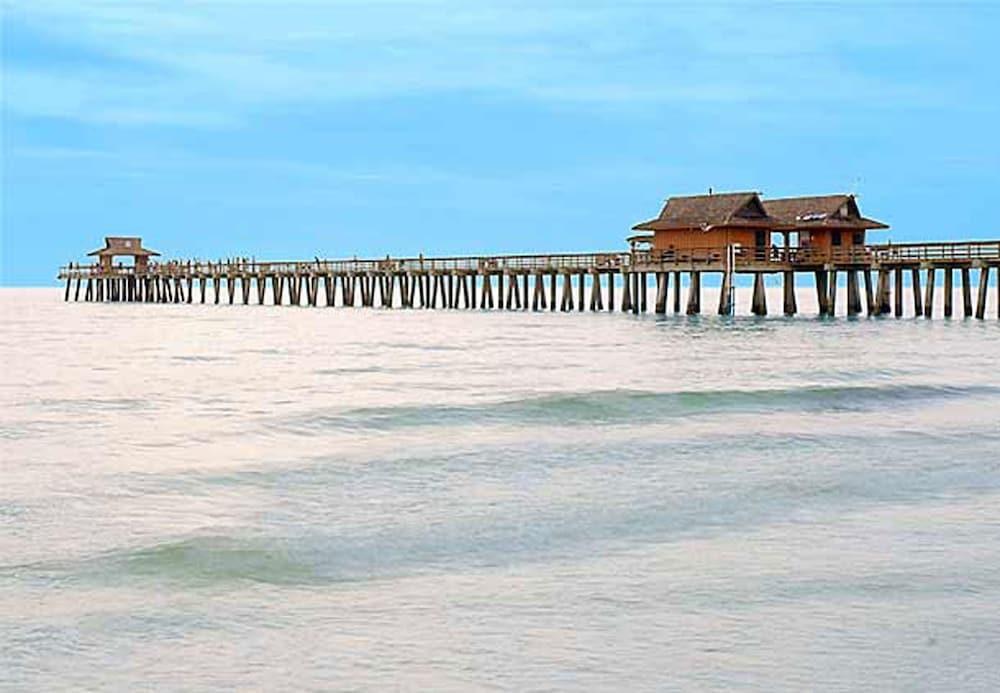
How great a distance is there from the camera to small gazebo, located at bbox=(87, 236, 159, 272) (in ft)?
273

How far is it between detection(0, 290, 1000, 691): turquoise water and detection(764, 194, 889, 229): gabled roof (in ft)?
75.0

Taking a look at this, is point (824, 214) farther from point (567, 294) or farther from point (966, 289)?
point (567, 294)

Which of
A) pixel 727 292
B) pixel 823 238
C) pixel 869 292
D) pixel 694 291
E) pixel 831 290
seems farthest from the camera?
pixel 694 291

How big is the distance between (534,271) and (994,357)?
89.4ft

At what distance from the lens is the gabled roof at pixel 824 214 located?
49.0 m

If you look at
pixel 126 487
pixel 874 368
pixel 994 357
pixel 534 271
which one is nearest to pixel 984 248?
pixel 994 357

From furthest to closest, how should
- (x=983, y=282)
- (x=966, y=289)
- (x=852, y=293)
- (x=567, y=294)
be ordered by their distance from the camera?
(x=567, y=294)
(x=852, y=293)
(x=966, y=289)
(x=983, y=282)

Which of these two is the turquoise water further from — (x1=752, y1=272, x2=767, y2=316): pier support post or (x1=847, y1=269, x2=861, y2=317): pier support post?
(x1=752, y1=272, x2=767, y2=316): pier support post

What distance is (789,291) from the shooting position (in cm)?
5225

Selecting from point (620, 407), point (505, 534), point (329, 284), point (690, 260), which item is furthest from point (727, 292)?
point (505, 534)

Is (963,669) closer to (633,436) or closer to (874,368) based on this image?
(633,436)

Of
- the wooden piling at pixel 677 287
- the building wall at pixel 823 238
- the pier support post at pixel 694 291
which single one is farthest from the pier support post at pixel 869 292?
the wooden piling at pixel 677 287

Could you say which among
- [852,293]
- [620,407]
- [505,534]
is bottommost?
[505,534]

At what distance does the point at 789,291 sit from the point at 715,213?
19.5 feet
